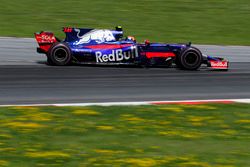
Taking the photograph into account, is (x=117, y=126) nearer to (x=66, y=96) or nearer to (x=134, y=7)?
(x=66, y=96)

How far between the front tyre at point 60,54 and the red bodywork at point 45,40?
36cm

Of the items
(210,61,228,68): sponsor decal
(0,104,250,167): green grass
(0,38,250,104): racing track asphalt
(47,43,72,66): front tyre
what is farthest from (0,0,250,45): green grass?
(0,104,250,167): green grass

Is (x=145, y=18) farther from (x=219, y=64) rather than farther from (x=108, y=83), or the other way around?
(x=108, y=83)

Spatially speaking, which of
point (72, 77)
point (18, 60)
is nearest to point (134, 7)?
point (18, 60)

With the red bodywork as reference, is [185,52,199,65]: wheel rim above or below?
below

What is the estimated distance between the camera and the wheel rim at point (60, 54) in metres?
17.6

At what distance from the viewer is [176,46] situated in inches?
696

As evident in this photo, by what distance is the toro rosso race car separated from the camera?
57.7ft

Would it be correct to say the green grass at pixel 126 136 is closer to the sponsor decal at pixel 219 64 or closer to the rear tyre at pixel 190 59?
the rear tyre at pixel 190 59

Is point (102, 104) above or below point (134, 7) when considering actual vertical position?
below

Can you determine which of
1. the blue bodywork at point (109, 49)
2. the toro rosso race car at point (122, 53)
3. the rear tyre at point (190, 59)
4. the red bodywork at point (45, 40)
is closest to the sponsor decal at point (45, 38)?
the red bodywork at point (45, 40)

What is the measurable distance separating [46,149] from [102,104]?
3959 millimetres

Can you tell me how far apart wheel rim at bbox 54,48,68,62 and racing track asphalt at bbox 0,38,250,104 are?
0.96 ft

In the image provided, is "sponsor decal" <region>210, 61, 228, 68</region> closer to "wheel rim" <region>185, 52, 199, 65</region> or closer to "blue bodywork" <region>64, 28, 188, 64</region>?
"wheel rim" <region>185, 52, 199, 65</region>
